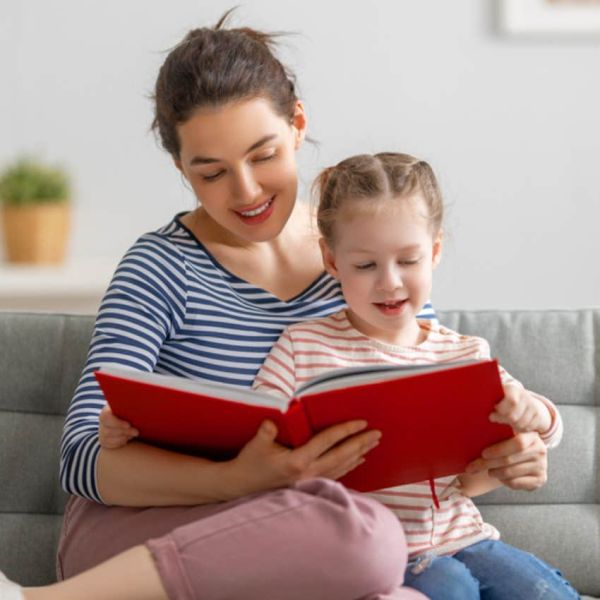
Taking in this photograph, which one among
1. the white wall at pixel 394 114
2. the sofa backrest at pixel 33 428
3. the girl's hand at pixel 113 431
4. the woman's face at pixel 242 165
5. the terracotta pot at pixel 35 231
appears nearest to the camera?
the girl's hand at pixel 113 431

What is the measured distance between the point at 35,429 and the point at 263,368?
1.69 ft

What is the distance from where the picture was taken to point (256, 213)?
1.91m

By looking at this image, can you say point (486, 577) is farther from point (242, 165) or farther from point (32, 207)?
point (32, 207)

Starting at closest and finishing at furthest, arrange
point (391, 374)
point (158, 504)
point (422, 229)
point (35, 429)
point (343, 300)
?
point (391, 374) → point (158, 504) → point (422, 229) → point (343, 300) → point (35, 429)

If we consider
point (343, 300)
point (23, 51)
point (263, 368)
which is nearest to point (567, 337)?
point (343, 300)

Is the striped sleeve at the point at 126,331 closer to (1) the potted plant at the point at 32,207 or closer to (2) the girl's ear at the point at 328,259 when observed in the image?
(2) the girl's ear at the point at 328,259

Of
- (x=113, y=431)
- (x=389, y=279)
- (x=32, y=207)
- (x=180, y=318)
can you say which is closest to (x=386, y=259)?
(x=389, y=279)

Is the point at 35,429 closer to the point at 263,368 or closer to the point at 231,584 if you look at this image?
the point at 263,368

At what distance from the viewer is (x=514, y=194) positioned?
3322mm

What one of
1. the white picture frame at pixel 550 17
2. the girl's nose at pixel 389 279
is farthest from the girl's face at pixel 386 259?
the white picture frame at pixel 550 17

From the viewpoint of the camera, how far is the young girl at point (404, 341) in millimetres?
1771

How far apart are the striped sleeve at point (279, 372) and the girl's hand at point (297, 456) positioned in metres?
0.25

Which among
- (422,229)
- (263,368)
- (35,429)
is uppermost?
(422,229)

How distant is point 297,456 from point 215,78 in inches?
25.6
